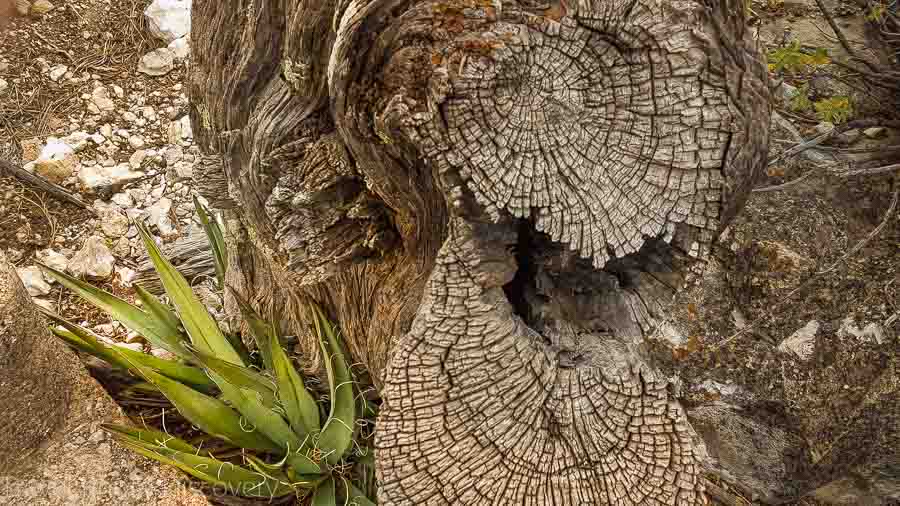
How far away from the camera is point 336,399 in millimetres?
2254

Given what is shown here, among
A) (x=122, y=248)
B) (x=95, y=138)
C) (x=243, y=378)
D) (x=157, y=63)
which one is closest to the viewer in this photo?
(x=243, y=378)

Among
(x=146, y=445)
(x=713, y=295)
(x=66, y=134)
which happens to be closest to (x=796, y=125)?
(x=713, y=295)

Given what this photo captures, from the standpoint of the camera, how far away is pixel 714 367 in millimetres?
2869

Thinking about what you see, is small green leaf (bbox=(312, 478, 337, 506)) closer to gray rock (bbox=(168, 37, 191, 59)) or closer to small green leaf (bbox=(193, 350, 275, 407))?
small green leaf (bbox=(193, 350, 275, 407))

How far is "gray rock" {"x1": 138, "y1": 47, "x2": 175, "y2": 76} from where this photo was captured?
419 centimetres

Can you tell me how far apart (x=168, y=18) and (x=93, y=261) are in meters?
1.73

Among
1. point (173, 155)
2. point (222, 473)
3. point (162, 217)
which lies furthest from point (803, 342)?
point (173, 155)

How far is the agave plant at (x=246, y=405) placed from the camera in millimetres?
2174

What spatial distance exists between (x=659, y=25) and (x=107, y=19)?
411 cm

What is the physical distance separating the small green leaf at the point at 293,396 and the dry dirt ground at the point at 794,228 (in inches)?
60.6

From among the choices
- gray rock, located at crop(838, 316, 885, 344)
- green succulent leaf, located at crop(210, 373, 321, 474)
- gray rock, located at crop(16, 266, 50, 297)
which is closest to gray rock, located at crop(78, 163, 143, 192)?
gray rock, located at crop(16, 266, 50, 297)

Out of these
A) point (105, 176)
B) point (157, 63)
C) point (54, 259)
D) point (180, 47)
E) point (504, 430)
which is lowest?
point (54, 259)

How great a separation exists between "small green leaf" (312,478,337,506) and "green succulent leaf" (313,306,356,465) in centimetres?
8

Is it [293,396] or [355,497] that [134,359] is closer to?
[293,396]
